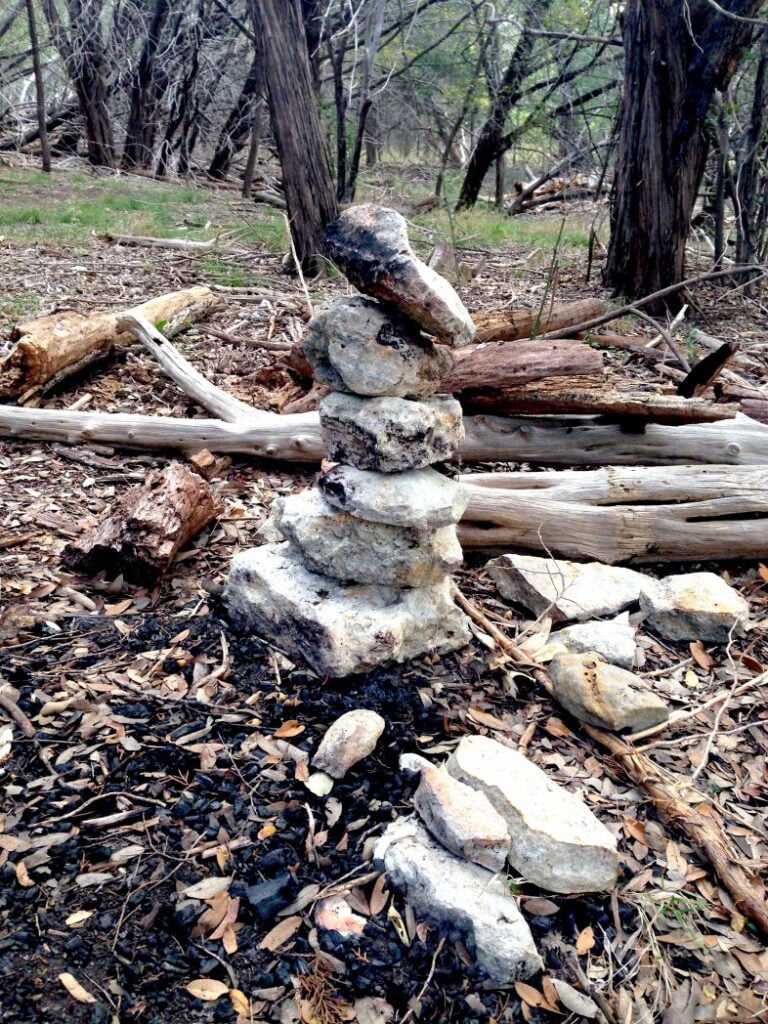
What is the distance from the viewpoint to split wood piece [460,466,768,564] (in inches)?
155

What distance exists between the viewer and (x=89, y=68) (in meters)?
14.7

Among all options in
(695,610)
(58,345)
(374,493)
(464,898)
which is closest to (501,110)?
(58,345)

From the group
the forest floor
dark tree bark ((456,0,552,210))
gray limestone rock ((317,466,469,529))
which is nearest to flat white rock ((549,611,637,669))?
the forest floor

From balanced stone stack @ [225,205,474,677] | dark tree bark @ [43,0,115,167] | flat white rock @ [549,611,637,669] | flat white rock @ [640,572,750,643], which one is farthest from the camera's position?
dark tree bark @ [43,0,115,167]

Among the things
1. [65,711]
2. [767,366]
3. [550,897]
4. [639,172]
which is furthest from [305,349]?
[639,172]

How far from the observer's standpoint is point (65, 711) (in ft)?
9.00

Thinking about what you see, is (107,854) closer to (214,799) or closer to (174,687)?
(214,799)

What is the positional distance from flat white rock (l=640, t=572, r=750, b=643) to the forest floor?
0.08m

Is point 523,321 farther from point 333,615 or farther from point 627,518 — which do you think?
point 333,615

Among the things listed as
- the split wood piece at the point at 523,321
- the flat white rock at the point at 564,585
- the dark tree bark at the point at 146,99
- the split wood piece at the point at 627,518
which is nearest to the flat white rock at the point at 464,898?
the flat white rock at the point at 564,585

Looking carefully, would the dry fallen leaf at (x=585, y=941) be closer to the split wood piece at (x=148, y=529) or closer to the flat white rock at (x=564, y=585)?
the flat white rock at (x=564, y=585)

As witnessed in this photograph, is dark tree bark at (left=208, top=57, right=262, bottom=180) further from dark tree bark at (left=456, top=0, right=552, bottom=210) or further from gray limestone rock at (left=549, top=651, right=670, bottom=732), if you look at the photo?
gray limestone rock at (left=549, top=651, right=670, bottom=732)

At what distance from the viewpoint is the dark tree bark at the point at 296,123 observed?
7.28 m

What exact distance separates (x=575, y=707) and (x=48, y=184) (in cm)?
1279
